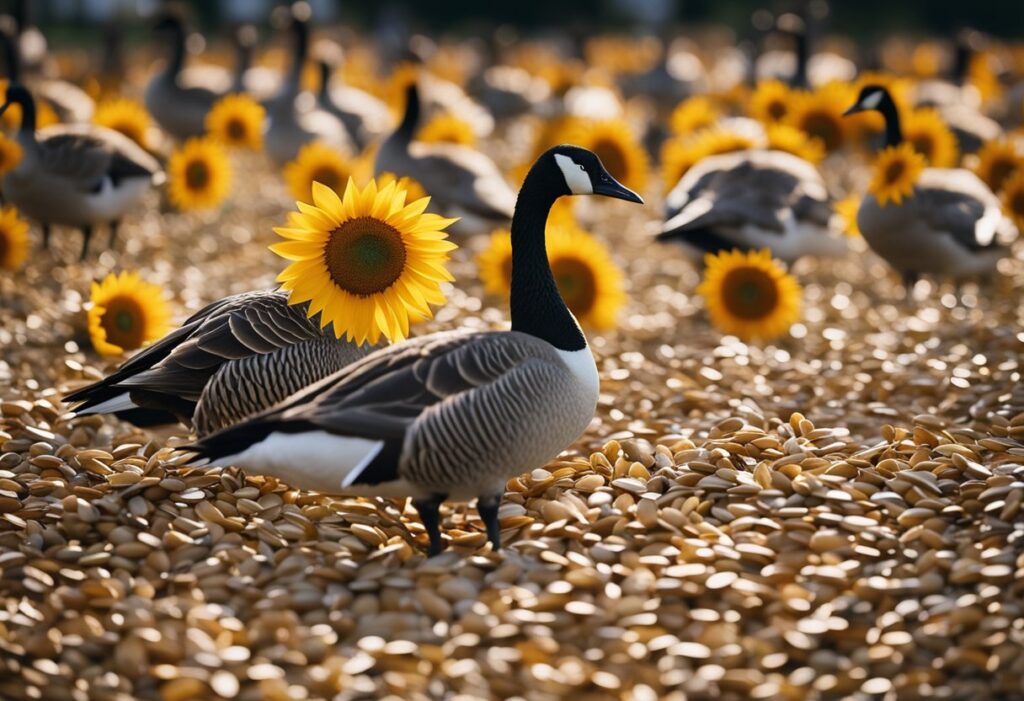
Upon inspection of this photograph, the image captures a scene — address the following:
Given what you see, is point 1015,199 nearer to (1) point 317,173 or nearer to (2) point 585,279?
(2) point 585,279

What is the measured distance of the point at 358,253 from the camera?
180 inches

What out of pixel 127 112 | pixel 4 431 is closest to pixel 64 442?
pixel 4 431

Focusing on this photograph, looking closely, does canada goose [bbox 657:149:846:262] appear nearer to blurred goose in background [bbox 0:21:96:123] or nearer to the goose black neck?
the goose black neck

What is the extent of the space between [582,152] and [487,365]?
101 cm

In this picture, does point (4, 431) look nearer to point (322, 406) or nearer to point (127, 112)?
point (322, 406)

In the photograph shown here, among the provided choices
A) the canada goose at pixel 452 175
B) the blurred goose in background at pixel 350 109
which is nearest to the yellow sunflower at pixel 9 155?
the canada goose at pixel 452 175

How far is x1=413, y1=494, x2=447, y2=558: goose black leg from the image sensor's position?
4008mm

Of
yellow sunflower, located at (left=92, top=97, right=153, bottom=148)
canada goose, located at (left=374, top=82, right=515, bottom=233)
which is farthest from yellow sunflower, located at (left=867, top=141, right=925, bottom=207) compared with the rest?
yellow sunflower, located at (left=92, top=97, right=153, bottom=148)

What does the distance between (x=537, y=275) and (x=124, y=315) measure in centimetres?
276

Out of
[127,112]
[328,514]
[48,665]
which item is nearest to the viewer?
[48,665]

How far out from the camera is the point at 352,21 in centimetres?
3447

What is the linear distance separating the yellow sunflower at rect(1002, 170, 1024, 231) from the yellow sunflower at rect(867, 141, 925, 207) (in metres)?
1.21

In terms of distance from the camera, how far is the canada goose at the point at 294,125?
12109 mm

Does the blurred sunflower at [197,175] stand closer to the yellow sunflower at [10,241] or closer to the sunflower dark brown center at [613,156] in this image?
the yellow sunflower at [10,241]
